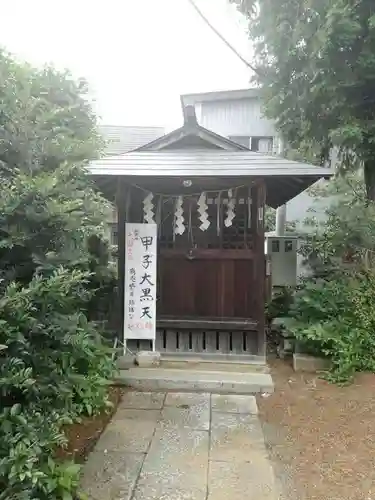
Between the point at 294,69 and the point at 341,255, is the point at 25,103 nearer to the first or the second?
the point at 294,69

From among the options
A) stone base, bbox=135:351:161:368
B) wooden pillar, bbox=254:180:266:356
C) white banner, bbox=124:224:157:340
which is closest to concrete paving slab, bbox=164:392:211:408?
stone base, bbox=135:351:161:368

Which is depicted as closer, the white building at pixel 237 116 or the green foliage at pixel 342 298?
the green foliage at pixel 342 298

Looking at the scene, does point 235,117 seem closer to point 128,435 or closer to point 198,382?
point 198,382

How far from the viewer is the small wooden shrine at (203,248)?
666cm

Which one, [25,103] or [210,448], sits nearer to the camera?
[25,103]

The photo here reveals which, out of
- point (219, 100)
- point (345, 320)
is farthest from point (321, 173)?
point (219, 100)

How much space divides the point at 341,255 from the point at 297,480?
5084 millimetres

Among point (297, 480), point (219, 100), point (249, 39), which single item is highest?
point (219, 100)

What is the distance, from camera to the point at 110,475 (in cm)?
367

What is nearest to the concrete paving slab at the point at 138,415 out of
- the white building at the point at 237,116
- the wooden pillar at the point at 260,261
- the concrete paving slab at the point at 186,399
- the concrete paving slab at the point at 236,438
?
the concrete paving slab at the point at 186,399

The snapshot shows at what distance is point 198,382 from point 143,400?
2.50 ft

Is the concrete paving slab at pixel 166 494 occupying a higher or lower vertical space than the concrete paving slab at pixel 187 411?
lower

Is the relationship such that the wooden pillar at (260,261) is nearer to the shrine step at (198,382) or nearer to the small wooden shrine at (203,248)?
the small wooden shrine at (203,248)

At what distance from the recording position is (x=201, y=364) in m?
6.63
